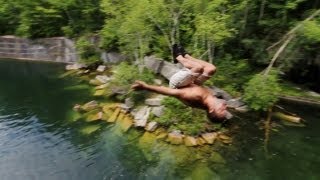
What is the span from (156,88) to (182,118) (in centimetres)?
1216

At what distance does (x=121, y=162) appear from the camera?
17.7 m

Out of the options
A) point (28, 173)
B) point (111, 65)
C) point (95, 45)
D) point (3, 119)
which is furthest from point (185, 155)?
point (95, 45)

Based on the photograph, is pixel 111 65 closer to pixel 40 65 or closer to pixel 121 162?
pixel 40 65

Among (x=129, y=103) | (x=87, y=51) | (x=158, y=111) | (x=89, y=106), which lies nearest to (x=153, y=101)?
(x=158, y=111)

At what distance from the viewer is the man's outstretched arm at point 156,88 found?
7.42 metres

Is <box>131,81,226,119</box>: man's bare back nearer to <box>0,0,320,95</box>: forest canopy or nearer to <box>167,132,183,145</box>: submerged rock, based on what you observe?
<box>167,132,183,145</box>: submerged rock

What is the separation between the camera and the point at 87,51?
3250cm

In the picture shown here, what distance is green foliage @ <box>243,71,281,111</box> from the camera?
21.0 m

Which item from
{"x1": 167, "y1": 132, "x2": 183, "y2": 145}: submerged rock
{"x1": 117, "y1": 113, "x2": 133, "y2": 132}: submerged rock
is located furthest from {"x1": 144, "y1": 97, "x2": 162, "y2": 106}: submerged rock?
{"x1": 167, "y1": 132, "x2": 183, "y2": 145}: submerged rock

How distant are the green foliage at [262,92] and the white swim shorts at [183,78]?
529 inches

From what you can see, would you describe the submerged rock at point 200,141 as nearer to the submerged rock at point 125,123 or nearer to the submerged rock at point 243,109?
the submerged rock at point 125,123

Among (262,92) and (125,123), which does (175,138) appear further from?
(262,92)

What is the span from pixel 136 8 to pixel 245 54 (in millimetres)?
7404

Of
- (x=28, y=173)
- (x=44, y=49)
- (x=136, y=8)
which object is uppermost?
(x=136, y=8)
